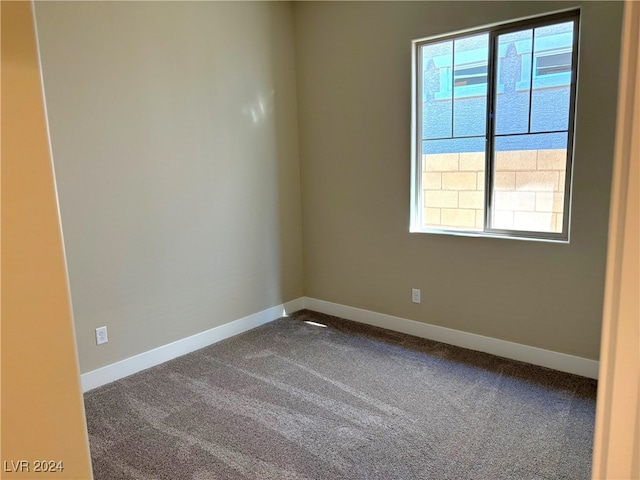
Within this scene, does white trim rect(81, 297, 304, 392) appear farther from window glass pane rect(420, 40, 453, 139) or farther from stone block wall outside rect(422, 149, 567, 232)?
window glass pane rect(420, 40, 453, 139)

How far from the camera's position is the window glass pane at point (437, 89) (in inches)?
131

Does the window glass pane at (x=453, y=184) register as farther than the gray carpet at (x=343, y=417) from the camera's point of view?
Yes

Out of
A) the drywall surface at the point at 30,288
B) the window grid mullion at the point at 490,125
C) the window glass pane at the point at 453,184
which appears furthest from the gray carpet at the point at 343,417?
the drywall surface at the point at 30,288

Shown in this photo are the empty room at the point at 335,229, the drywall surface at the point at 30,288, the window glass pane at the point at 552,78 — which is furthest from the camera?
the window glass pane at the point at 552,78

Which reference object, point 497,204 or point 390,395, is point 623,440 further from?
point 497,204

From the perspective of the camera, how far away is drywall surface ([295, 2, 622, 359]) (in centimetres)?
269

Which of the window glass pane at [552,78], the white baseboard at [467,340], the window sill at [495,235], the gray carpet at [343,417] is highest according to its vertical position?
the window glass pane at [552,78]

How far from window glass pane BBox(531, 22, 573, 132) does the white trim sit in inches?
103

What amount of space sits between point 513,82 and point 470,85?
31 centimetres

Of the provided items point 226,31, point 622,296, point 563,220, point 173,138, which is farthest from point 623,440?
point 226,31

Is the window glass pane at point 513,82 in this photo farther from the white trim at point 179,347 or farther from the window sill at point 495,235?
the white trim at point 179,347

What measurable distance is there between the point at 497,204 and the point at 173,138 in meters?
2.43

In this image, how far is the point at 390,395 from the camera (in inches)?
106

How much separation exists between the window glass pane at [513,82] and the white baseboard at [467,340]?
154cm
